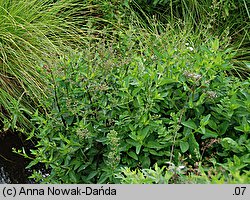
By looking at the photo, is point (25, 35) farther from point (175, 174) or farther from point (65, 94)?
point (175, 174)

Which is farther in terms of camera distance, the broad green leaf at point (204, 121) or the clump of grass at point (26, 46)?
the clump of grass at point (26, 46)

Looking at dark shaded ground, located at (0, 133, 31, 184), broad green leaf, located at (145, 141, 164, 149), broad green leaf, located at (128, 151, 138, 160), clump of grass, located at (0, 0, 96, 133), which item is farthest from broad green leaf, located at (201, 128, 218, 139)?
clump of grass, located at (0, 0, 96, 133)

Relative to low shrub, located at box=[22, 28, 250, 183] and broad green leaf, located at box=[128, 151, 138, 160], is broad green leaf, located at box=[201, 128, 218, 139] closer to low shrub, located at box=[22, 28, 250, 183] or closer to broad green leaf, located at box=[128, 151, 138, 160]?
low shrub, located at box=[22, 28, 250, 183]

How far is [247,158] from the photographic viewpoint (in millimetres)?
2164

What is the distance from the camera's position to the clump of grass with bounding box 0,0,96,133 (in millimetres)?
3564

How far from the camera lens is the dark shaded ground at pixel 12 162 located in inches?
122

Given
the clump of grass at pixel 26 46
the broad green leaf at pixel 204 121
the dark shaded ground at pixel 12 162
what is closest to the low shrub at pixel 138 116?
the broad green leaf at pixel 204 121

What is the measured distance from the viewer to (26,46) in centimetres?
376

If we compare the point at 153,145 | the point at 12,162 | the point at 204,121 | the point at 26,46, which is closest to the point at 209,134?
the point at 204,121

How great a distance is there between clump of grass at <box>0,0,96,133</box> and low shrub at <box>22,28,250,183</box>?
1.00m

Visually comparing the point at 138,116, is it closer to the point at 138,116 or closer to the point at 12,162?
the point at 138,116

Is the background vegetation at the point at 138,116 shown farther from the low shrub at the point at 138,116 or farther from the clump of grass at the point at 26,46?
the clump of grass at the point at 26,46

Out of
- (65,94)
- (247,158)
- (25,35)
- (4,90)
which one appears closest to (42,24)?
(25,35)

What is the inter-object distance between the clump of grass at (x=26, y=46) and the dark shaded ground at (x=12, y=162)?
11 cm
